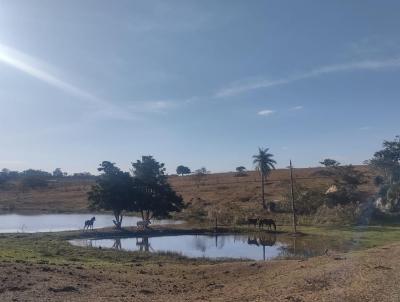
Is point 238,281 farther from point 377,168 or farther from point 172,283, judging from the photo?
point 377,168

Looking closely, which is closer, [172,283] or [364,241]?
[172,283]

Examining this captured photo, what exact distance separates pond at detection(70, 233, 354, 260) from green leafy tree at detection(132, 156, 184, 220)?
22.5 feet

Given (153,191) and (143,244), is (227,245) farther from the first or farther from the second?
(153,191)

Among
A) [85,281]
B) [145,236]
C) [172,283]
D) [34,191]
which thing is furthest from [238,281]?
[34,191]

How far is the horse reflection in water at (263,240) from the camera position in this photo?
43.4 metres

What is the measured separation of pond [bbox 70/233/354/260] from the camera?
118ft

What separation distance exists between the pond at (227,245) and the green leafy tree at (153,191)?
684cm

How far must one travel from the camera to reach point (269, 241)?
44781 mm

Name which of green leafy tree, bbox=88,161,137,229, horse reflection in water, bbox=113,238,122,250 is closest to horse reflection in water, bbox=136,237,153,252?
horse reflection in water, bbox=113,238,122,250

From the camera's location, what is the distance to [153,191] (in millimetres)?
55938

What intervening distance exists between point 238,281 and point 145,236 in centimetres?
2912

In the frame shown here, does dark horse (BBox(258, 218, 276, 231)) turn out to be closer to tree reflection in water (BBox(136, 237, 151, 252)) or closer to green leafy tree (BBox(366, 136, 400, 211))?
tree reflection in water (BBox(136, 237, 151, 252))

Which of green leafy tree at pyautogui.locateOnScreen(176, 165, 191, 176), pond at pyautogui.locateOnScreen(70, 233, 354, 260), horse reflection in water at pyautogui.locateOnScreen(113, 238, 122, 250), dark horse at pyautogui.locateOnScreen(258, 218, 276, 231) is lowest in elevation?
pond at pyautogui.locateOnScreen(70, 233, 354, 260)

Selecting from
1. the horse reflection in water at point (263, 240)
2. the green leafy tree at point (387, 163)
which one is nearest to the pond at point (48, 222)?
the horse reflection in water at point (263, 240)
